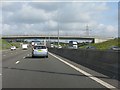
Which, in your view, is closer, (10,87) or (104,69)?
(10,87)

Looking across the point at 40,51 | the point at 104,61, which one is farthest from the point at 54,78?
the point at 40,51

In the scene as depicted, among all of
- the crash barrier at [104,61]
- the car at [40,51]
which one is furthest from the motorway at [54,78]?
the car at [40,51]

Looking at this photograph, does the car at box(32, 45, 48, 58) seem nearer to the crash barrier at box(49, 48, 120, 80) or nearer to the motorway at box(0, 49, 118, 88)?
the crash barrier at box(49, 48, 120, 80)

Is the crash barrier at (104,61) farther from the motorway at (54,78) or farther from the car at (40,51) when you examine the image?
the car at (40,51)

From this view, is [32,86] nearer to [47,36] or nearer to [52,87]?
[52,87]

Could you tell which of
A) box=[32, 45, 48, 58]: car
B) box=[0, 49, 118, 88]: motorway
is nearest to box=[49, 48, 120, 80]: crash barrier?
box=[0, 49, 118, 88]: motorway

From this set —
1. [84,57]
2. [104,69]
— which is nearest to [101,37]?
[84,57]

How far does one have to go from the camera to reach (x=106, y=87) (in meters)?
11.5

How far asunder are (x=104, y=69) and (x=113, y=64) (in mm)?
2023

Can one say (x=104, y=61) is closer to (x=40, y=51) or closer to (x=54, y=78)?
(x=54, y=78)

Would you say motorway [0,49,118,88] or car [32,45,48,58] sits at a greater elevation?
car [32,45,48,58]

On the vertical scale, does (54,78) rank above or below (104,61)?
below

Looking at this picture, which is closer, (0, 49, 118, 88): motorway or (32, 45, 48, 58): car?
(0, 49, 118, 88): motorway

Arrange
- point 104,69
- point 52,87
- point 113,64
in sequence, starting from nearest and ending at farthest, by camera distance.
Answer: point 52,87 → point 113,64 → point 104,69
